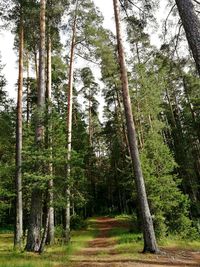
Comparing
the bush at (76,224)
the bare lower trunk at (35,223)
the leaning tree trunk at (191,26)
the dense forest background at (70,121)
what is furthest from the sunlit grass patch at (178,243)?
the bush at (76,224)

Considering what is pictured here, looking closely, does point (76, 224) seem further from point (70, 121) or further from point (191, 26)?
point (191, 26)

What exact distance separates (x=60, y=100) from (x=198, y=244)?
720 inches

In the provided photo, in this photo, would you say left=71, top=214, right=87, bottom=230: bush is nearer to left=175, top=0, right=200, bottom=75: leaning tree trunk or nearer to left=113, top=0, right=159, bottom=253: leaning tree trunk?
left=113, top=0, right=159, bottom=253: leaning tree trunk

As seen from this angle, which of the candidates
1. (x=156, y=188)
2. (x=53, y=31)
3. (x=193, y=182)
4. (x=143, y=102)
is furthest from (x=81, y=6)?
(x=193, y=182)

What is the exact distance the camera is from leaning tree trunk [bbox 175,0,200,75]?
6.91 metres

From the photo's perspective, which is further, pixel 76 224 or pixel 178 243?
pixel 76 224

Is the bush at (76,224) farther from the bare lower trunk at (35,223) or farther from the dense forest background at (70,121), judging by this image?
the bare lower trunk at (35,223)

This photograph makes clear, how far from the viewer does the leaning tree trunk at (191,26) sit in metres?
6.91

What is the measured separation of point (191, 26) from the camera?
7.18m

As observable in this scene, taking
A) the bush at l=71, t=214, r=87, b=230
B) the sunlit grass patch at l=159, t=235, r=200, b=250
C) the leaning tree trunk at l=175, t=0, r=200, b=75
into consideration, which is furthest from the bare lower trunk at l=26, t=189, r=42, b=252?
the bush at l=71, t=214, r=87, b=230

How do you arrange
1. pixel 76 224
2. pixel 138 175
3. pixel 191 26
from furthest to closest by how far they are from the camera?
pixel 76 224 < pixel 138 175 < pixel 191 26

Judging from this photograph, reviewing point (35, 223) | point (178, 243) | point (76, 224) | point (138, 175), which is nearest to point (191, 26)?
point (138, 175)

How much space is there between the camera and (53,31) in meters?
15.7

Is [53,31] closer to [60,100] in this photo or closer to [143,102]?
[143,102]
